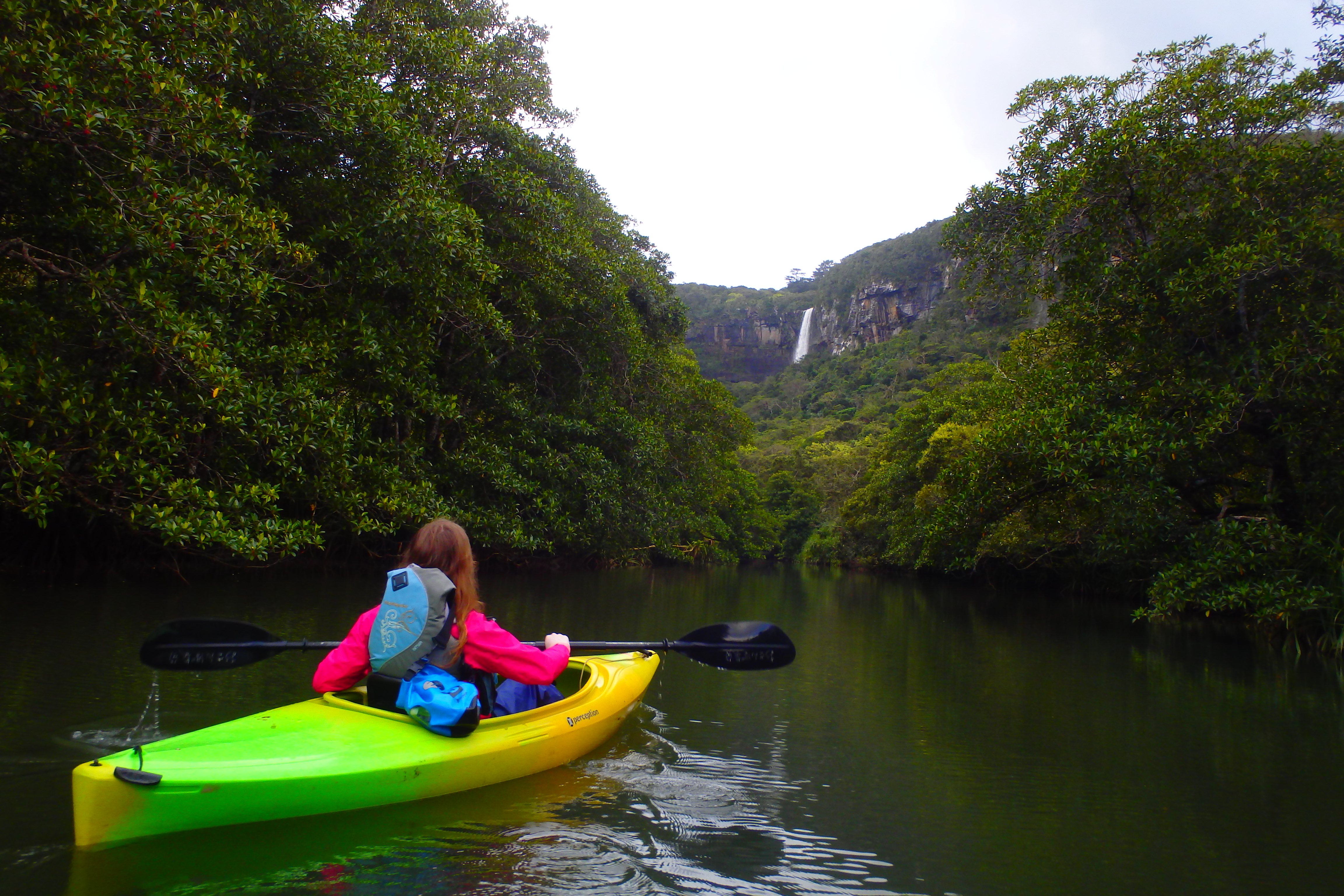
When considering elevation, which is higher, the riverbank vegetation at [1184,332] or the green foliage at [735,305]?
the green foliage at [735,305]

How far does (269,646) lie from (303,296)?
18.0ft

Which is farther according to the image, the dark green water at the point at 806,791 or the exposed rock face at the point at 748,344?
the exposed rock face at the point at 748,344

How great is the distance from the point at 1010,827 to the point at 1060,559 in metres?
16.7

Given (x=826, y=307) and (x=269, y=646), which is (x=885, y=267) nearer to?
(x=826, y=307)

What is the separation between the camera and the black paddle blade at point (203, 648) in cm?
384

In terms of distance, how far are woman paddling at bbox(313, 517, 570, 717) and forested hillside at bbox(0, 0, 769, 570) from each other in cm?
292

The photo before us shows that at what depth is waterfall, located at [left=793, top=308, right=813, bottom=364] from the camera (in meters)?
87.8

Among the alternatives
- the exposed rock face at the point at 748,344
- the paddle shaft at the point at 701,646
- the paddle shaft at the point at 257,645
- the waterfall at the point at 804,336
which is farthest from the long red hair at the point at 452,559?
the exposed rock face at the point at 748,344

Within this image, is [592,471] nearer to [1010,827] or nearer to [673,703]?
[673,703]

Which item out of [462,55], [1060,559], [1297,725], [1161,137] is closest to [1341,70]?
[1161,137]

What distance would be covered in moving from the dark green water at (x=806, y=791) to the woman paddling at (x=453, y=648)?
486 mm

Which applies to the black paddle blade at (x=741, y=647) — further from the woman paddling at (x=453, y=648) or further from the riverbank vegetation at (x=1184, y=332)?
the riverbank vegetation at (x=1184, y=332)

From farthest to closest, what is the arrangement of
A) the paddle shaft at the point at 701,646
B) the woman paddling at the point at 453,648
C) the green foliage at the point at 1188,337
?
the green foliage at the point at 1188,337, the paddle shaft at the point at 701,646, the woman paddling at the point at 453,648

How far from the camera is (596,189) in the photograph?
17172mm
